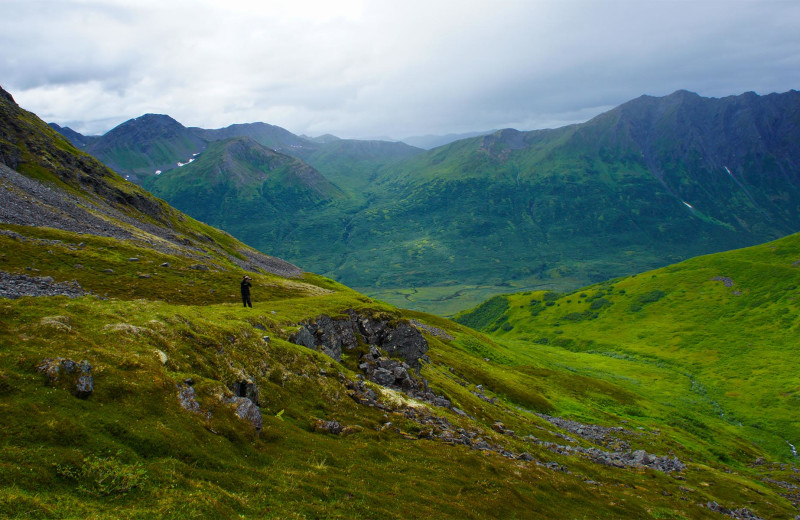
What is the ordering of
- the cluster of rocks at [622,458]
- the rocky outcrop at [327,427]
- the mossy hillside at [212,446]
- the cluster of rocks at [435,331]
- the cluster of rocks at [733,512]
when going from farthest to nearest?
the cluster of rocks at [435,331], the cluster of rocks at [622,458], the cluster of rocks at [733,512], the rocky outcrop at [327,427], the mossy hillside at [212,446]

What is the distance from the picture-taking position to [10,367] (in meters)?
18.4

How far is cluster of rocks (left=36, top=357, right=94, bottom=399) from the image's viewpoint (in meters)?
19.0

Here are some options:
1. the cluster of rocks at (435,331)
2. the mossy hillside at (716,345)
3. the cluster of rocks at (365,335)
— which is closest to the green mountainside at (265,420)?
the cluster of rocks at (365,335)

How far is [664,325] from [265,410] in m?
187

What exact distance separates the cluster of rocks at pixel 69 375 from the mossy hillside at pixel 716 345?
119 meters

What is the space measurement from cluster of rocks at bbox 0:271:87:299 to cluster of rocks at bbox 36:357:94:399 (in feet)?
71.4

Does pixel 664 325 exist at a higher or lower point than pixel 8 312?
lower

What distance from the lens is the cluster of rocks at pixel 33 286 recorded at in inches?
1447

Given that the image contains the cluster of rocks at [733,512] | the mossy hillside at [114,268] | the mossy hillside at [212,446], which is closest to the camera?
the mossy hillside at [212,446]

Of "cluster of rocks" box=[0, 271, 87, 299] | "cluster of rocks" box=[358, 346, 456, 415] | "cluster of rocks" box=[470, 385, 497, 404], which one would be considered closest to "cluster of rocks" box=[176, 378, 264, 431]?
"cluster of rocks" box=[358, 346, 456, 415]

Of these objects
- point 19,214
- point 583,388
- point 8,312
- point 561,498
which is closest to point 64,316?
point 8,312

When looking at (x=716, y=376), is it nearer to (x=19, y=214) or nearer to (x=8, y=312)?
(x=8, y=312)

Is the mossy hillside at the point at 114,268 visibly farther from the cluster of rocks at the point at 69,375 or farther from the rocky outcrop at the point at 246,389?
the cluster of rocks at the point at 69,375

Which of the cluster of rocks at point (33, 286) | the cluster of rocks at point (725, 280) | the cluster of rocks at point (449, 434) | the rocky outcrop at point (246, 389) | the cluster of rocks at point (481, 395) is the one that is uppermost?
the cluster of rocks at point (33, 286)
